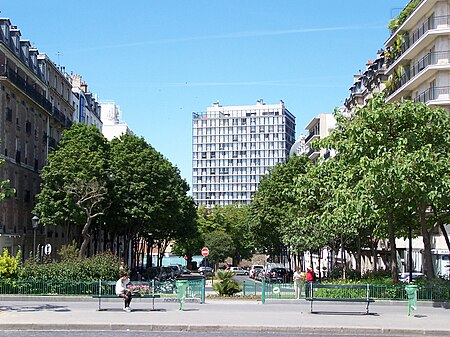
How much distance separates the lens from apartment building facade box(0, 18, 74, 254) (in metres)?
53.6

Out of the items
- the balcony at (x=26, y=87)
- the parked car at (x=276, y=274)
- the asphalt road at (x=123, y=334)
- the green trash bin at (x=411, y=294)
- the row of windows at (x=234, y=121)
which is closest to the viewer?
the asphalt road at (x=123, y=334)

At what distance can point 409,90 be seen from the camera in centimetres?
5750

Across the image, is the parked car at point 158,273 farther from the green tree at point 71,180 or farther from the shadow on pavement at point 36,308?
the shadow on pavement at point 36,308

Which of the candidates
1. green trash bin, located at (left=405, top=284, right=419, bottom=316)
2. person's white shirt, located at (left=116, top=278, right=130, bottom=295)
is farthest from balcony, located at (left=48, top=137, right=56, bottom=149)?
green trash bin, located at (left=405, top=284, right=419, bottom=316)

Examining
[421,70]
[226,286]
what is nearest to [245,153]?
[421,70]

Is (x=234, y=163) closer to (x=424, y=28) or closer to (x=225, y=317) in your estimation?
(x=424, y=28)

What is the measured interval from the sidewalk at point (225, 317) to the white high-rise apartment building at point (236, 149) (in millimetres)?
165410

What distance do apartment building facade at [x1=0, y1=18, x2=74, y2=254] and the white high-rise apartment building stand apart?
418ft

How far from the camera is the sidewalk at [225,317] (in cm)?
2008

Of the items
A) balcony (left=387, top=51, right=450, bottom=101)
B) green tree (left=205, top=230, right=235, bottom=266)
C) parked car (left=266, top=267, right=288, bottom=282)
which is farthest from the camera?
green tree (left=205, top=230, right=235, bottom=266)

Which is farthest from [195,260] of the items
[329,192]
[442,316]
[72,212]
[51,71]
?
[442,316]

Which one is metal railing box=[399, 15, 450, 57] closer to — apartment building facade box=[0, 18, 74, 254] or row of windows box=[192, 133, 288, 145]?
apartment building facade box=[0, 18, 74, 254]

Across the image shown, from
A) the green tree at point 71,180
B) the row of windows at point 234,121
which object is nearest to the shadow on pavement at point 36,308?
the green tree at point 71,180

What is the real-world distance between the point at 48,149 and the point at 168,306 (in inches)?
1685
